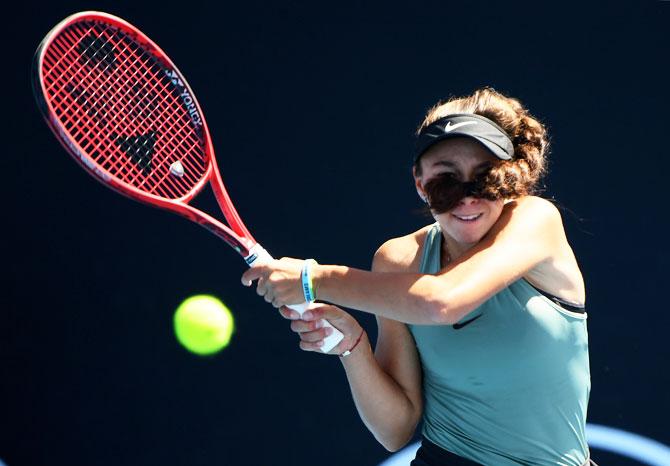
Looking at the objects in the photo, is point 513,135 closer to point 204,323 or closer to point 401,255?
point 401,255

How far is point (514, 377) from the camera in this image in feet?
6.86

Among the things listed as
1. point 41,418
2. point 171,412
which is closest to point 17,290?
point 41,418

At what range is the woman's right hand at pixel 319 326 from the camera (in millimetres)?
2111

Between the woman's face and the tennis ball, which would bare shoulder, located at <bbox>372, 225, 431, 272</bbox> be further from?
the tennis ball

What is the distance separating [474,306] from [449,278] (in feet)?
0.26

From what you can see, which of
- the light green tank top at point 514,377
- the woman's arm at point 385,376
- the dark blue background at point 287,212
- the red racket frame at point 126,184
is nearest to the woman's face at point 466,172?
the light green tank top at point 514,377

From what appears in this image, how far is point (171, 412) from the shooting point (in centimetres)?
342

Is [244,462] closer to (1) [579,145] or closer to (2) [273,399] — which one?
(2) [273,399]

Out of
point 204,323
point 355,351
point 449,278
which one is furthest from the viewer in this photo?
point 204,323

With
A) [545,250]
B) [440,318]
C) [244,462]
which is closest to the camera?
[440,318]

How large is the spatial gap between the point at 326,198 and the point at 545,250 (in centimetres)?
140

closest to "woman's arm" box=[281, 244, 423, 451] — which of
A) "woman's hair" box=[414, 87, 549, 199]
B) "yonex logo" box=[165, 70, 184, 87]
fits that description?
"woman's hair" box=[414, 87, 549, 199]

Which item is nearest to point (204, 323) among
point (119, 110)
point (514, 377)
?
point (119, 110)

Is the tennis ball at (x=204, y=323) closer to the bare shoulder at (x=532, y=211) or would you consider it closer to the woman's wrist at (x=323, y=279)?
the woman's wrist at (x=323, y=279)
